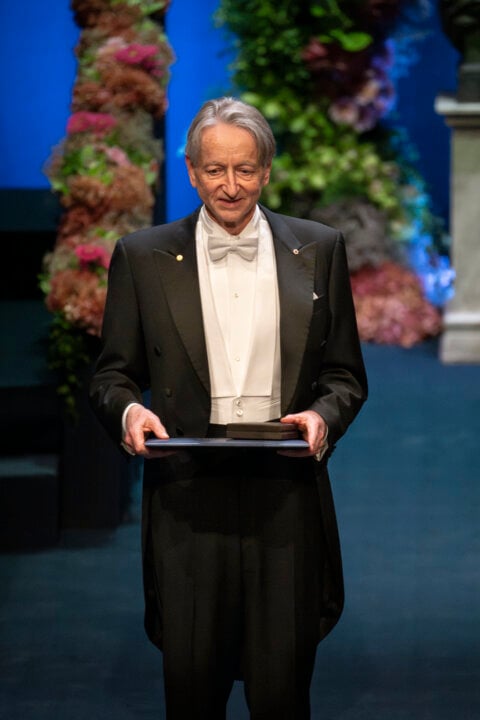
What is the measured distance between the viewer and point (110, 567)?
482 cm

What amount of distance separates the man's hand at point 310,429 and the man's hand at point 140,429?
8.5 inches

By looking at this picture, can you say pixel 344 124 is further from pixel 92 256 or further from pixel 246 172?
pixel 246 172

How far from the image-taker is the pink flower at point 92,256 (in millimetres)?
5215

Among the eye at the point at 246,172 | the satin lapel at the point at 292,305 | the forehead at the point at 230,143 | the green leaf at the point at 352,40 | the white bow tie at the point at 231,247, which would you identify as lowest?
the green leaf at the point at 352,40

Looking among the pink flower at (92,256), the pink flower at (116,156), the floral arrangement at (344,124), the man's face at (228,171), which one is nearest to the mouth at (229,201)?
the man's face at (228,171)

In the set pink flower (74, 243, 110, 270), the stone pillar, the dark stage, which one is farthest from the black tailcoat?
the stone pillar

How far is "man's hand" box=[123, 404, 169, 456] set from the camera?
256 cm

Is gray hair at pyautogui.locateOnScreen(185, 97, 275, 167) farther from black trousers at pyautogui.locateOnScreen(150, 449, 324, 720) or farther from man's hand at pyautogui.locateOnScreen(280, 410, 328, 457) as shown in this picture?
black trousers at pyautogui.locateOnScreen(150, 449, 324, 720)

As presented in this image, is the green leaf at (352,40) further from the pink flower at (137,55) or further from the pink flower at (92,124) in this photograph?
the pink flower at (92,124)

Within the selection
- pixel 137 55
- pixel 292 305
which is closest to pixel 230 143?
pixel 292 305

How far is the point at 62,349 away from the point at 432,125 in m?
4.23

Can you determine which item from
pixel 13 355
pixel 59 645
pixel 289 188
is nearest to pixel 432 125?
pixel 289 188

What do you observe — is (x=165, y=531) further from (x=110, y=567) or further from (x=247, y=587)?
(x=110, y=567)

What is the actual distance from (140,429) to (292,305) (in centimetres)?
37
